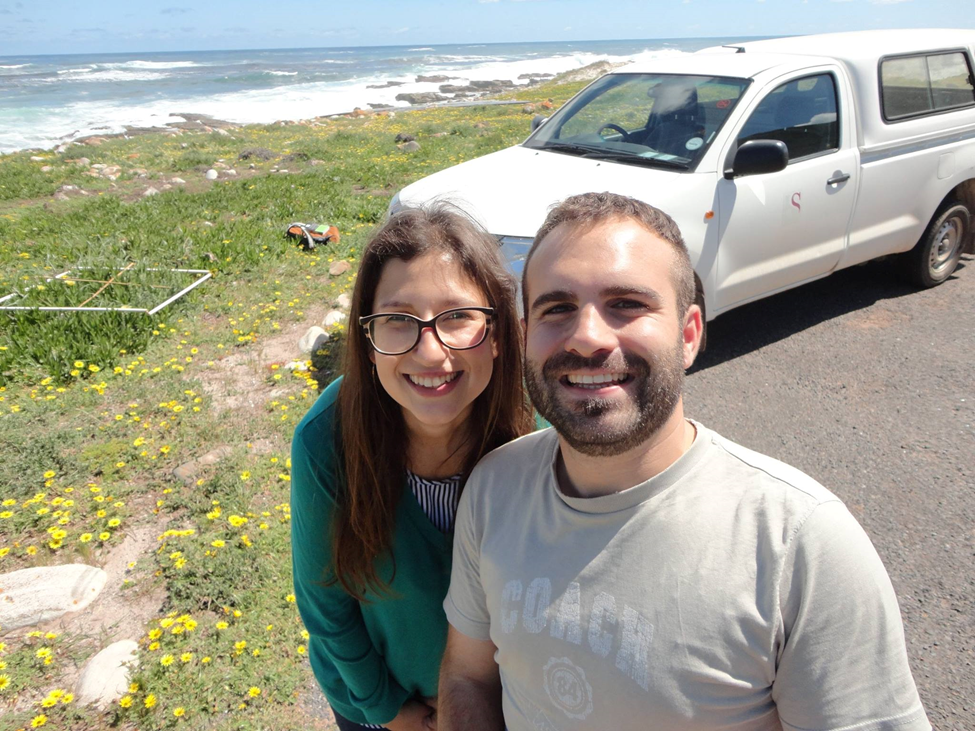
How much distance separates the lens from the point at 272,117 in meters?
35.9

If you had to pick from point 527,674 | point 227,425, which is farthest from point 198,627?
point 527,674

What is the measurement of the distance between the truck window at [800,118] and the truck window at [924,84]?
565 mm

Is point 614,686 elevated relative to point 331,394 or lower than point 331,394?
lower

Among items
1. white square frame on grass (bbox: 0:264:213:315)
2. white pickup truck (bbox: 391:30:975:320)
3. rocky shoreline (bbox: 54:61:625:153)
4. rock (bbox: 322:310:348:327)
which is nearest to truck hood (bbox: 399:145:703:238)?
white pickup truck (bbox: 391:30:975:320)

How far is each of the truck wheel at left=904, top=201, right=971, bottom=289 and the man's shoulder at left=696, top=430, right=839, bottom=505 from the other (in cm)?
589

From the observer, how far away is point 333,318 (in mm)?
6035

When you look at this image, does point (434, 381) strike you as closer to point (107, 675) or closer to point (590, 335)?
point (590, 335)

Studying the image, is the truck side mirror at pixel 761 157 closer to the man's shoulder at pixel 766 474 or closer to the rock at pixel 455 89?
the man's shoulder at pixel 766 474

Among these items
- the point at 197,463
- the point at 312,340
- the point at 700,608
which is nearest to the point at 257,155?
the point at 312,340

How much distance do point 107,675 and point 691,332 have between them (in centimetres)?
262

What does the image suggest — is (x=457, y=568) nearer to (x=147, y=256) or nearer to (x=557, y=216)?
(x=557, y=216)

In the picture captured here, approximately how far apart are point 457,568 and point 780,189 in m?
4.27

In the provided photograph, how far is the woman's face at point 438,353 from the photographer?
1648 mm

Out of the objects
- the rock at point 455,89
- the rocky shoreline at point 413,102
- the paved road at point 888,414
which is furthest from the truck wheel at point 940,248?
the rock at point 455,89
